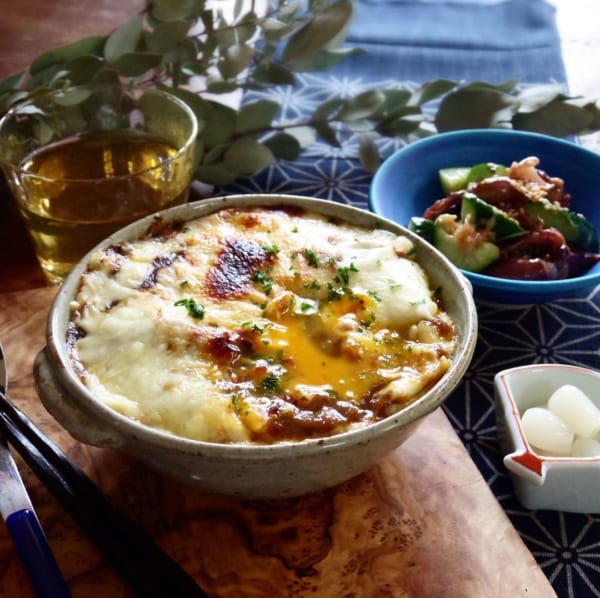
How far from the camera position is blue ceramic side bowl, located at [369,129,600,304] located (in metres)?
2.07

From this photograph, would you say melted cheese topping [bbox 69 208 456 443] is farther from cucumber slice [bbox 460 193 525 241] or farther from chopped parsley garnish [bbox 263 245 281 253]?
cucumber slice [bbox 460 193 525 241]

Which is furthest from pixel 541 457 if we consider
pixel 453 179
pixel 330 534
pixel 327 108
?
pixel 327 108

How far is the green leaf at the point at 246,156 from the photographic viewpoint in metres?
2.12

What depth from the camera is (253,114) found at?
2.19 m

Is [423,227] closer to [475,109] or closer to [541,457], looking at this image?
[475,109]

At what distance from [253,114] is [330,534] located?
4.29 feet

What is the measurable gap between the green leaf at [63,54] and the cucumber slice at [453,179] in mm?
990

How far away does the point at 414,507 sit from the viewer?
1.34 metres

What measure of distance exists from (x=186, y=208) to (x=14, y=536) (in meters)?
0.70

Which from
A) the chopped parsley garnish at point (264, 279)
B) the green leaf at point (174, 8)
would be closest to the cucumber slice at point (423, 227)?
the chopped parsley garnish at point (264, 279)

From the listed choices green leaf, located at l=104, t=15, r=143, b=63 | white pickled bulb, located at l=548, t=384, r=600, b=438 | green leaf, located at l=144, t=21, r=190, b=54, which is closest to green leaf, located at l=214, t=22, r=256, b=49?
green leaf, located at l=144, t=21, r=190, b=54

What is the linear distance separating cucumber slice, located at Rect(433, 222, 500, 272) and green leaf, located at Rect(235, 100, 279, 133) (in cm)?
69

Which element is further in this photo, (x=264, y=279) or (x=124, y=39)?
(x=124, y=39)

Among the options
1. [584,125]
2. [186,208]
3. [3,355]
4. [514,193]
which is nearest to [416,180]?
[514,193]
